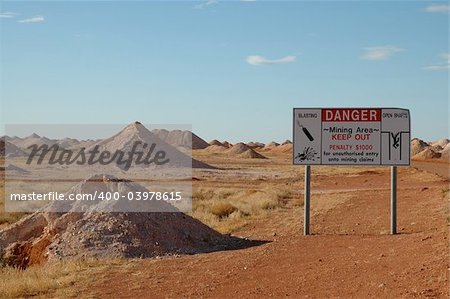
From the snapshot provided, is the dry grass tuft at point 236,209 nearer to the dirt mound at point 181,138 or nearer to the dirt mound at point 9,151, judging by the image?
the dirt mound at point 9,151

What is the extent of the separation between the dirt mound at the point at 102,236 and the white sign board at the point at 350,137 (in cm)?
325

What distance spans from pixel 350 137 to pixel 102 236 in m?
6.77

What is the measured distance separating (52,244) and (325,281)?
23.5 feet

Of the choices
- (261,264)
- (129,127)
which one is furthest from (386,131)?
(129,127)

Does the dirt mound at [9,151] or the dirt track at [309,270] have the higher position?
the dirt mound at [9,151]

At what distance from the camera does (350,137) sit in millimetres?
16406

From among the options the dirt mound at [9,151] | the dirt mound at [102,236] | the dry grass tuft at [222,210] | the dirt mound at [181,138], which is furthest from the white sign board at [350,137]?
the dirt mound at [181,138]

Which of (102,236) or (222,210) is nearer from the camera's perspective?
(102,236)

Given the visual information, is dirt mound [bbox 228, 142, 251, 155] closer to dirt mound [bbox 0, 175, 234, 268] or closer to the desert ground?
the desert ground

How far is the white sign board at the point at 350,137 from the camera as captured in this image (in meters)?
16.2

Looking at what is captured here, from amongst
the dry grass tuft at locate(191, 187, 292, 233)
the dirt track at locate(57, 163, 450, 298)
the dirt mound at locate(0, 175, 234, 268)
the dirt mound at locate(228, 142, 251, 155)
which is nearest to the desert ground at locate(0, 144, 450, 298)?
the dirt track at locate(57, 163, 450, 298)

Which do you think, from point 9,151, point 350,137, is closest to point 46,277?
point 350,137

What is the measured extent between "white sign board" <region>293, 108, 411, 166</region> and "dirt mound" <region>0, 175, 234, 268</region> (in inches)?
128

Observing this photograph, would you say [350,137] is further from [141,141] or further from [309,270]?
[141,141]
